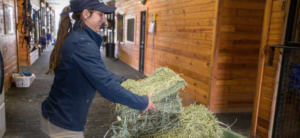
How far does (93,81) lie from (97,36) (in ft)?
0.96

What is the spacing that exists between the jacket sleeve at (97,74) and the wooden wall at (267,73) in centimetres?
201

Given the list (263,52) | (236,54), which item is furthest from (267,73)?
(236,54)

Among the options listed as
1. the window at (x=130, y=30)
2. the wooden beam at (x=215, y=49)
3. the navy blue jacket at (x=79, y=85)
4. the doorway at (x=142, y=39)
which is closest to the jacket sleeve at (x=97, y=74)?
the navy blue jacket at (x=79, y=85)

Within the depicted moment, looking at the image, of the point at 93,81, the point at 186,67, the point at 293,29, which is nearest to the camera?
the point at 93,81

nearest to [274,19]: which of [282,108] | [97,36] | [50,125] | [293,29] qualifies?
[293,29]

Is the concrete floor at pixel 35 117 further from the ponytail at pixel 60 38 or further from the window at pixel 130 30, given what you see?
the window at pixel 130 30

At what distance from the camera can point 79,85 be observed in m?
1.37

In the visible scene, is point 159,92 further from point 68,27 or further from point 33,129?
point 33,129

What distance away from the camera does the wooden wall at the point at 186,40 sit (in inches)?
163

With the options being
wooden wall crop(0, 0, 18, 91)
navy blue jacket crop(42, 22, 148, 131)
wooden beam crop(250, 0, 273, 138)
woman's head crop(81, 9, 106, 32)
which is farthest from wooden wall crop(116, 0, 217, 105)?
wooden wall crop(0, 0, 18, 91)

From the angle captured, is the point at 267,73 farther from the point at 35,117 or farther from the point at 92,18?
the point at 35,117

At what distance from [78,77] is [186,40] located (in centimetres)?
371

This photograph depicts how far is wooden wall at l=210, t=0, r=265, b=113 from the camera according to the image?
396 cm

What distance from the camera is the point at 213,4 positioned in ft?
12.8
